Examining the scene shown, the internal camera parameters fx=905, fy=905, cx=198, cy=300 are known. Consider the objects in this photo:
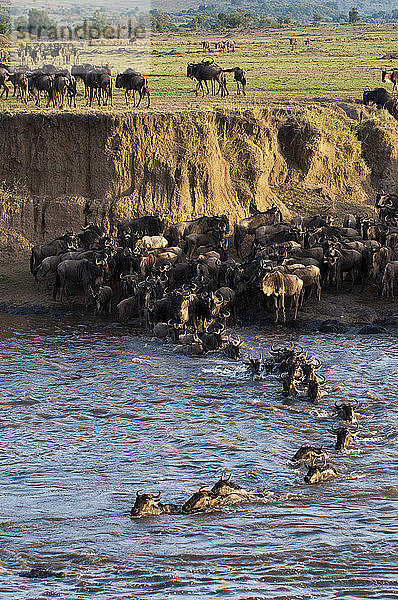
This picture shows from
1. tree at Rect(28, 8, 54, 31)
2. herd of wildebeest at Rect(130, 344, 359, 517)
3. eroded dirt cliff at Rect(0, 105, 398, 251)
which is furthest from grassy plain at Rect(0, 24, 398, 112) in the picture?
herd of wildebeest at Rect(130, 344, 359, 517)

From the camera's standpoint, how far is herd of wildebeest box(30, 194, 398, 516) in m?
19.4

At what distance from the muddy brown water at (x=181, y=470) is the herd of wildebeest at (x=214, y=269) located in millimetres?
680

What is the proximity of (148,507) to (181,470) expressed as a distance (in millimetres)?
1744

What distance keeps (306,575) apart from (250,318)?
11.2m

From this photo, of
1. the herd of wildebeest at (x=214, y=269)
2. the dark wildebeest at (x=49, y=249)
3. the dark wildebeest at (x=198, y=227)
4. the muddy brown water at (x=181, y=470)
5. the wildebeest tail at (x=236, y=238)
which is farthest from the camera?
the wildebeest tail at (x=236, y=238)

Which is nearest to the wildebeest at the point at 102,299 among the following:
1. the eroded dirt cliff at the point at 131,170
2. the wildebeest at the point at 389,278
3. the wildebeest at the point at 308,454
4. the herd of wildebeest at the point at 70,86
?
the eroded dirt cliff at the point at 131,170

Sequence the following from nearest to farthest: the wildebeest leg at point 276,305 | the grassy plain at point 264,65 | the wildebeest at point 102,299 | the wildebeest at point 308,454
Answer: the wildebeest at point 308,454, the wildebeest leg at point 276,305, the wildebeest at point 102,299, the grassy plain at point 264,65

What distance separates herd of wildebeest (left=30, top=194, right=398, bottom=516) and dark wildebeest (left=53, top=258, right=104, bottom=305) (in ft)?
0.08

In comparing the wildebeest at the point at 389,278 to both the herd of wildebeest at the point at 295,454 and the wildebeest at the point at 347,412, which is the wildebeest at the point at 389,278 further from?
the wildebeest at the point at 347,412

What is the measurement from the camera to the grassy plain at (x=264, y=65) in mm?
30828

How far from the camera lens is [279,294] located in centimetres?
2003

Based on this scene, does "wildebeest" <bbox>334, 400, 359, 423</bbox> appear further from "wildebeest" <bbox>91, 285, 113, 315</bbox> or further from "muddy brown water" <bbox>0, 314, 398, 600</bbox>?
"wildebeest" <bbox>91, 285, 113, 315</bbox>

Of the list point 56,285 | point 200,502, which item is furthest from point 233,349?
point 200,502

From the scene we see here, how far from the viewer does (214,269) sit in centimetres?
2141
